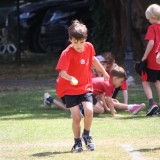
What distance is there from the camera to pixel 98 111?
11.8m

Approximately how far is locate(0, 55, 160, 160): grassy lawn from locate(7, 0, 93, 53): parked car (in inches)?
412

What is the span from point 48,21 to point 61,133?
15788 mm

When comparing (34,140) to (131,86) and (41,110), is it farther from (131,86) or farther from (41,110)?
(131,86)

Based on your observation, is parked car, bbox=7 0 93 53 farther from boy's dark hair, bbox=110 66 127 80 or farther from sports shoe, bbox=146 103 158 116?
sports shoe, bbox=146 103 158 116

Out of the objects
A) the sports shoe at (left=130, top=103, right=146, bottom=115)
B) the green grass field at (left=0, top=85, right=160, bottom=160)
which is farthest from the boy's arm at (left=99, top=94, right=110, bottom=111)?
the sports shoe at (left=130, top=103, right=146, bottom=115)

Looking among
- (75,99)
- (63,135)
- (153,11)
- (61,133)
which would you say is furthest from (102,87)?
(75,99)

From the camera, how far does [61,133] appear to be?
983cm

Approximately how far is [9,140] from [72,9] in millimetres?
16164

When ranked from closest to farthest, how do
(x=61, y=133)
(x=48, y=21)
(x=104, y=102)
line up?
(x=61, y=133), (x=104, y=102), (x=48, y=21)

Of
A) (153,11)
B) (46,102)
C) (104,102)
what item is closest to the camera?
(153,11)

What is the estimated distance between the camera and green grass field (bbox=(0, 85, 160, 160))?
8086 millimetres

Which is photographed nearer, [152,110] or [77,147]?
[77,147]

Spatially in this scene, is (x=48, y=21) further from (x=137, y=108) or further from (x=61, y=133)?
(x=61, y=133)

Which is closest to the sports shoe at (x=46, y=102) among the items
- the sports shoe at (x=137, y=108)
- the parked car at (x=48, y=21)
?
the sports shoe at (x=137, y=108)
